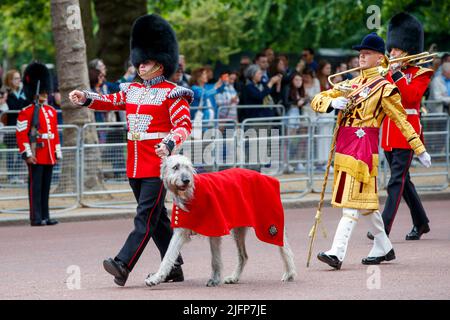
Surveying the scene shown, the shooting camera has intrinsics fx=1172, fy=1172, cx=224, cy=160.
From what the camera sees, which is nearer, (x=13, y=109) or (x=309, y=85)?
(x=13, y=109)

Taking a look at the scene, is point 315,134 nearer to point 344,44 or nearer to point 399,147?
point 399,147

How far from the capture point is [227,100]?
19547 millimetres

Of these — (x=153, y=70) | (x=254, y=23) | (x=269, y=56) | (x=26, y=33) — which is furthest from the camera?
(x=26, y=33)

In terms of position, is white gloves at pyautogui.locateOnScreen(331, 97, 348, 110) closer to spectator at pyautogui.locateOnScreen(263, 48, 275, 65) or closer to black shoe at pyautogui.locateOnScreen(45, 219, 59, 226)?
black shoe at pyautogui.locateOnScreen(45, 219, 59, 226)

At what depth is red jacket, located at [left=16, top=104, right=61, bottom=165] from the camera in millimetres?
14891

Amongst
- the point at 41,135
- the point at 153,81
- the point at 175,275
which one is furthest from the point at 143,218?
the point at 41,135

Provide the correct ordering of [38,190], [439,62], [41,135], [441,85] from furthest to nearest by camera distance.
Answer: [439,62], [441,85], [38,190], [41,135]

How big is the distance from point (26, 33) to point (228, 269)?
105 ft

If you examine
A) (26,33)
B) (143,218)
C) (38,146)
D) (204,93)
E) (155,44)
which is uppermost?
(26,33)

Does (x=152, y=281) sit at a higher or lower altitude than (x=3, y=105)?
lower

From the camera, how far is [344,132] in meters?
10.3

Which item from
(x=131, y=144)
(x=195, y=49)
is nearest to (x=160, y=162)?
(x=131, y=144)

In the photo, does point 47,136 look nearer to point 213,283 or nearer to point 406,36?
point 406,36
